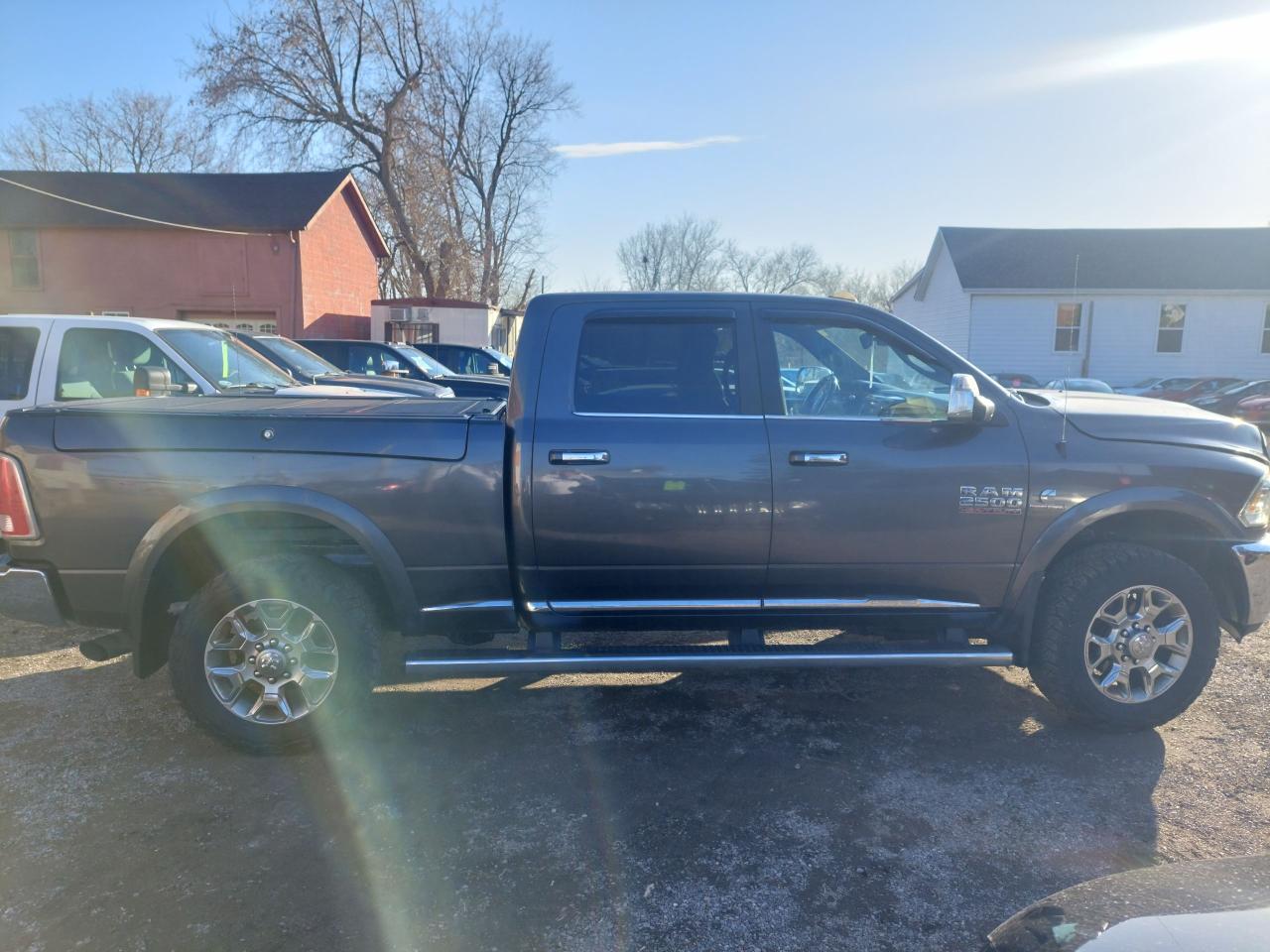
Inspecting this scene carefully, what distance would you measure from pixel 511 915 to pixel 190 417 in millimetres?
2528

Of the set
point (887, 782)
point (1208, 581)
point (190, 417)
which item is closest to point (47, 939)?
point (190, 417)

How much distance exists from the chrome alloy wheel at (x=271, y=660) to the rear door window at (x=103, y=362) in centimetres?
448

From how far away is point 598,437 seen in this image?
11.9 ft

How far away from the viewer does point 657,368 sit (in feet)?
12.5

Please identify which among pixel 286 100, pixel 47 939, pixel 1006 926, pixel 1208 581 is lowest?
pixel 47 939

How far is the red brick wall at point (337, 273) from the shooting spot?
2273 centimetres

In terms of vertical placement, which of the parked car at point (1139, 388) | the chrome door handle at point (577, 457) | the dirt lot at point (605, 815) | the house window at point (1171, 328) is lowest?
the dirt lot at point (605, 815)

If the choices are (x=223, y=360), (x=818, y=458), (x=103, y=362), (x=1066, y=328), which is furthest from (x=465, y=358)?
(x=1066, y=328)

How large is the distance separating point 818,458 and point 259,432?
2.49m

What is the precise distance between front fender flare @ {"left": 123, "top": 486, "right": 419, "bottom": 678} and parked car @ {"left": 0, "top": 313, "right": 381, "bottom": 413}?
12.4 ft

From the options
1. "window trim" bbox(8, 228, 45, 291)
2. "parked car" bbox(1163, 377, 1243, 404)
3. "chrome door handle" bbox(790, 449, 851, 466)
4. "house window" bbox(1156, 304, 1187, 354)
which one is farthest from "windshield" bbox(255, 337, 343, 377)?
"house window" bbox(1156, 304, 1187, 354)

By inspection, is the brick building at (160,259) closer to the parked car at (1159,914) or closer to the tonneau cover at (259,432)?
the tonneau cover at (259,432)

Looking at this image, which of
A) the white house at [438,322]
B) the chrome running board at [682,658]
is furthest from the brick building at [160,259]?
the chrome running board at [682,658]

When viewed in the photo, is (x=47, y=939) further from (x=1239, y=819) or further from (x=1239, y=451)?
(x=1239, y=451)
